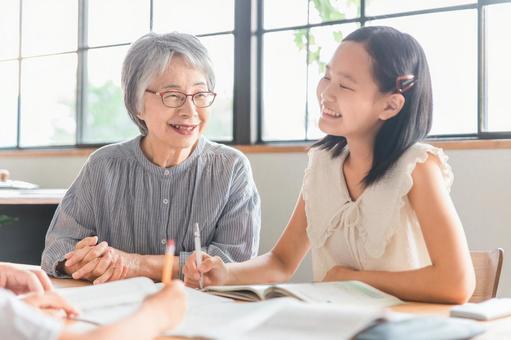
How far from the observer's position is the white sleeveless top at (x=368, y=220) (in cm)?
164

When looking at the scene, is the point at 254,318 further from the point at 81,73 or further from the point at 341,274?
Answer: the point at 81,73

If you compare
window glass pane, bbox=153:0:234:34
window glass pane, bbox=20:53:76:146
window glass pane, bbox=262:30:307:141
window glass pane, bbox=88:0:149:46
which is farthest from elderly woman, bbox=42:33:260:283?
window glass pane, bbox=20:53:76:146

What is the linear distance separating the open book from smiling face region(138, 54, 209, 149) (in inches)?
30.4

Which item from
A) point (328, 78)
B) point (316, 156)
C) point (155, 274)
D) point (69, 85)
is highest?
point (69, 85)

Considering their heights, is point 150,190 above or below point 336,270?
above

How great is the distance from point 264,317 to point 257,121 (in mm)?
2951

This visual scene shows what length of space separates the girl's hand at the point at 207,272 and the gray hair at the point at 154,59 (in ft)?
2.22

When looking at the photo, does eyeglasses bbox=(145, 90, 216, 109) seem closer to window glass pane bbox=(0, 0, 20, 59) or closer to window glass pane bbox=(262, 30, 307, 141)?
window glass pane bbox=(262, 30, 307, 141)

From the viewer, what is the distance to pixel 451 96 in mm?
3318

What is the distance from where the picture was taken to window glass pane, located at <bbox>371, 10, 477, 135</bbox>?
128 inches

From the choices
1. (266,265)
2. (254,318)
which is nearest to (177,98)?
(266,265)

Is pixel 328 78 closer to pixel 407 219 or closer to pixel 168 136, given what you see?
pixel 407 219

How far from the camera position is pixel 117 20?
472 centimetres

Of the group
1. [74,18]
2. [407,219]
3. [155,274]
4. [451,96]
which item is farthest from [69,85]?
[407,219]
